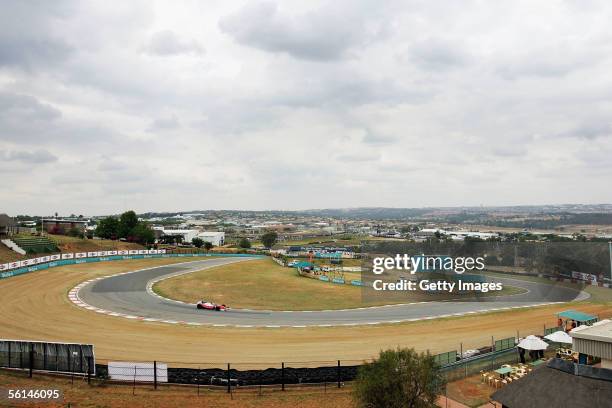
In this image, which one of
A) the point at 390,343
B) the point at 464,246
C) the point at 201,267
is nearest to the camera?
the point at 390,343

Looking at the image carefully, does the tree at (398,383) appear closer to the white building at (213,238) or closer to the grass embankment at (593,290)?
the grass embankment at (593,290)

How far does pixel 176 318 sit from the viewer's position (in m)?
37.8

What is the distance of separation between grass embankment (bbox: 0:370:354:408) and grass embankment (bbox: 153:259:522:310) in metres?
23.2

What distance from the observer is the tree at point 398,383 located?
592 inches

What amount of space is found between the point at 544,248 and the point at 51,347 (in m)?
48.4

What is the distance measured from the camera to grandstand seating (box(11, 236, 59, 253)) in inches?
3180

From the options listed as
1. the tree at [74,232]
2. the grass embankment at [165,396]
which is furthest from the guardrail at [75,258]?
the grass embankment at [165,396]

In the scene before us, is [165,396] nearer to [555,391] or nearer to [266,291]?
[555,391]

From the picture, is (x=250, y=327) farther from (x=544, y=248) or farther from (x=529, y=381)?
(x=544, y=248)

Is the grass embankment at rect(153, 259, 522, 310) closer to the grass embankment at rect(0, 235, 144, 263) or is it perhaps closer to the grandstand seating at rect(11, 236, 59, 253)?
the grass embankment at rect(0, 235, 144, 263)

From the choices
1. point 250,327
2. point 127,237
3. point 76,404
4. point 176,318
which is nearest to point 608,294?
point 250,327

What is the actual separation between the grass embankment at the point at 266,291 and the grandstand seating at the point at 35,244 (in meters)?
34.8

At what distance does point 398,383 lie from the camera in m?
15.1

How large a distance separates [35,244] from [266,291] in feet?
180
